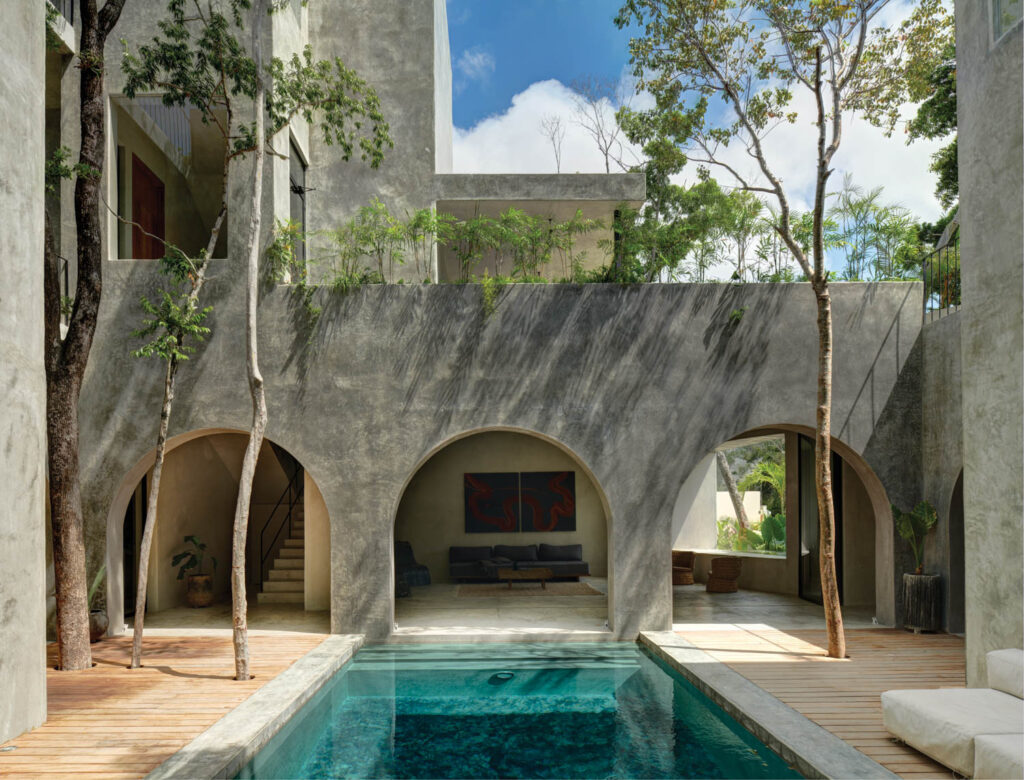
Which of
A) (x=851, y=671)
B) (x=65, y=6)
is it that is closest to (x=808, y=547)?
(x=851, y=671)

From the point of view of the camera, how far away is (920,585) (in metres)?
10.1

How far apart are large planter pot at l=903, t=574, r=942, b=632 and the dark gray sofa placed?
6.38 meters

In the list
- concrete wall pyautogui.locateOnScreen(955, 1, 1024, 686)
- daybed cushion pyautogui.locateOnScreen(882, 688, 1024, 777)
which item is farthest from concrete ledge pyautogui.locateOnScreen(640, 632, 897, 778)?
concrete wall pyautogui.locateOnScreen(955, 1, 1024, 686)

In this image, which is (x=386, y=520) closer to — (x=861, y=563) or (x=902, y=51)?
(x=861, y=563)

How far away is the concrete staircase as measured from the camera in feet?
41.9

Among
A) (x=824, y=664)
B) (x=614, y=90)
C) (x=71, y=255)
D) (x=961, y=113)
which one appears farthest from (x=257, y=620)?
(x=614, y=90)

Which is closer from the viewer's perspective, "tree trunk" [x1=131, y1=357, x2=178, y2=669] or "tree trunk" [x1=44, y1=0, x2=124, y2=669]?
"tree trunk" [x1=131, y1=357, x2=178, y2=669]

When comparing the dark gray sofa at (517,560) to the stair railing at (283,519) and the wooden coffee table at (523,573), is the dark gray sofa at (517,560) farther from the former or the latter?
the stair railing at (283,519)

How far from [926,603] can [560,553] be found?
723 cm

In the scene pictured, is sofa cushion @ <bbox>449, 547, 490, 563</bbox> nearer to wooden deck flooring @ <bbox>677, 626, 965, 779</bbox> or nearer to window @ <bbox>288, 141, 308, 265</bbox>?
wooden deck flooring @ <bbox>677, 626, 965, 779</bbox>

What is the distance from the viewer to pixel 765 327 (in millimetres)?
10594

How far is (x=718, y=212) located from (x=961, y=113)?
13.8 feet

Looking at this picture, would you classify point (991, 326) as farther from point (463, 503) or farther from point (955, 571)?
point (463, 503)

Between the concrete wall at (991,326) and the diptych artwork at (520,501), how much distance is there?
385 inches
